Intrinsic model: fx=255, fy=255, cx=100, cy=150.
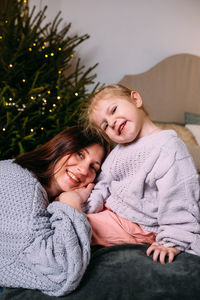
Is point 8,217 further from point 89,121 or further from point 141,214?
point 89,121

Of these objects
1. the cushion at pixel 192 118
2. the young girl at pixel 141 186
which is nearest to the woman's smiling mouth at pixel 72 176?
the young girl at pixel 141 186

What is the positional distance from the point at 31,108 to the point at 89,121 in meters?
0.59

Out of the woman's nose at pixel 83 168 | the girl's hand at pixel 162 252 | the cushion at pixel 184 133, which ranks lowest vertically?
the cushion at pixel 184 133

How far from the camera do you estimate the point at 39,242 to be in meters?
0.82

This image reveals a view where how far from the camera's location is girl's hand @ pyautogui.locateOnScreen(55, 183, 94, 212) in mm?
1039

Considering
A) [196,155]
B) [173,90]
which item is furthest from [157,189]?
[173,90]

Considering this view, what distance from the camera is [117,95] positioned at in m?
1.24

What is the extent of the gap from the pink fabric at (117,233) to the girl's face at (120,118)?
376 mm

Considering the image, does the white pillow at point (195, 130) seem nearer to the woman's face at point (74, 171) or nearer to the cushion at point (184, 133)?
the cushion at point (184, 133)

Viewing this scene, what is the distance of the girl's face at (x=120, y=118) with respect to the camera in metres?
1.16

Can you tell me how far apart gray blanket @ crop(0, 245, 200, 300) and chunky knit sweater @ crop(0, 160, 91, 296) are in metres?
0.04

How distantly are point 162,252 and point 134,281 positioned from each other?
0.18m

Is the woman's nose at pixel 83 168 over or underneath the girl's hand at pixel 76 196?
over

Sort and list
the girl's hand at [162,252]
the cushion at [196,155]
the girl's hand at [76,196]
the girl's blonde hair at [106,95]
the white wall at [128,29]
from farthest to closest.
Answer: the white wall at [128,29], the cushion at [196,155], the girl's blonde hair at [106,95], the girl's hand at [76,196], the girl's hand at [162,252]
